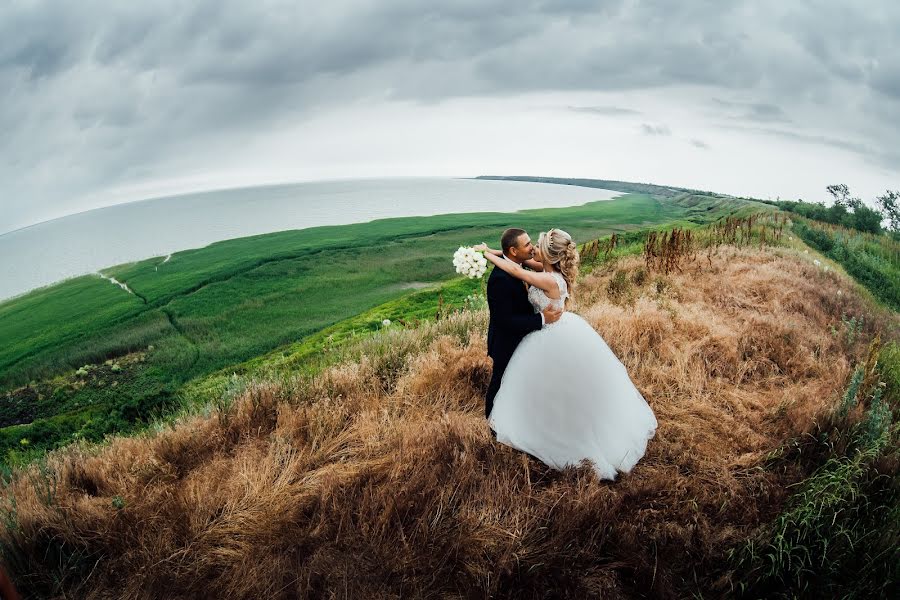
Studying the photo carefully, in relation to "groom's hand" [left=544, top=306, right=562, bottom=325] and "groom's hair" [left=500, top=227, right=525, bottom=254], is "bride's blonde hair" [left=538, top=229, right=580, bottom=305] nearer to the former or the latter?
"groom's hair" [left=500, top=227, right=525, bottom=254]

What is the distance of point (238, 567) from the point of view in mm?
3170

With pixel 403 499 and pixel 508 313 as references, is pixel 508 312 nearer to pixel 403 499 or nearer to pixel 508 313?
pixel 508 313

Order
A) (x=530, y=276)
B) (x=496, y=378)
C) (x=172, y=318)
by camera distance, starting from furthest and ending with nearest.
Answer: (x=172, y=318)
(x=496, y=378)
(x=530, y=276)

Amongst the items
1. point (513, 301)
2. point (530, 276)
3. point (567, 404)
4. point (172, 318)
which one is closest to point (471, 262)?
point (513, 301)

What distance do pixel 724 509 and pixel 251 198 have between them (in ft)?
302

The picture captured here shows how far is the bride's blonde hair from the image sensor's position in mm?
3918

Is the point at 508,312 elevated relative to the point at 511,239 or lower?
lower

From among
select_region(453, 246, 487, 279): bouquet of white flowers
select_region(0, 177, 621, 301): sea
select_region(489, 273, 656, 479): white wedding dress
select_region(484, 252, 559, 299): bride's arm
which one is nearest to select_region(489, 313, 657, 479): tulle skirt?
select_region(489, 273, 656, 479): white wedding dress

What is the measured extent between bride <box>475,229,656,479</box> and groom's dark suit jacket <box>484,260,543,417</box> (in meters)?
0.09

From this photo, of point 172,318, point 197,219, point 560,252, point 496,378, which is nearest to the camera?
point 560,252

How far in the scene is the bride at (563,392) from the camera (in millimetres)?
4000

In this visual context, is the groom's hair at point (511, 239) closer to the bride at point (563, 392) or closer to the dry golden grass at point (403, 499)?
the bride at point (563, 392)

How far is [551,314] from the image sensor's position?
158 inches

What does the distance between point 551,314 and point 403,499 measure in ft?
6.95
